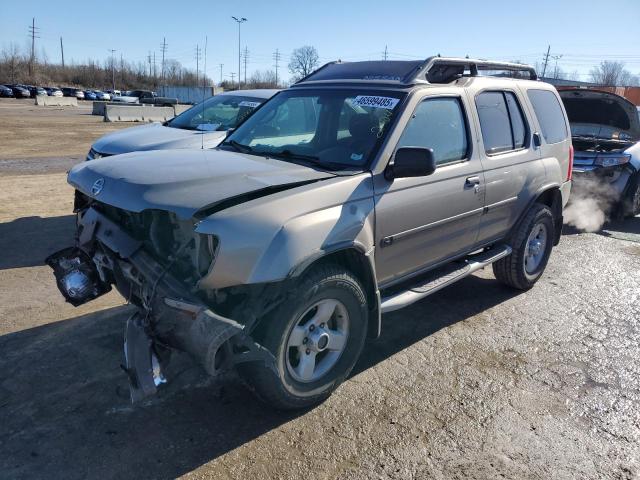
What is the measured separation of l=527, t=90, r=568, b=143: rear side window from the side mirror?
2.58 m

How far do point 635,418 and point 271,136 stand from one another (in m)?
3.36

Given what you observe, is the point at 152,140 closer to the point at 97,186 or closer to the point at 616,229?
the point at 97,186

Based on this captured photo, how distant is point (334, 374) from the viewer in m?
3.48

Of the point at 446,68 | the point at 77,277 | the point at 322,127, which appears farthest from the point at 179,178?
the point at 446,68

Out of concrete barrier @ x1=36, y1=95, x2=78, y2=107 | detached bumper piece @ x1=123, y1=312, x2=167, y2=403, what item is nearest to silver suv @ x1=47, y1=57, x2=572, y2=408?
detached bumper piece @ x1=123, y1=312, x2=167, y2=403

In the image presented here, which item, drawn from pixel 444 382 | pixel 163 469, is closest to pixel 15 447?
pixel 163 469

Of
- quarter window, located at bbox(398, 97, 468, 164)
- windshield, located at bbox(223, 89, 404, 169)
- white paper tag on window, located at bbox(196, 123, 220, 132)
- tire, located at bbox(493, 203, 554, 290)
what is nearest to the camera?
windshield, located at bbox(223, 89, 404, 169)

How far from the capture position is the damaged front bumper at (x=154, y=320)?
2703mm

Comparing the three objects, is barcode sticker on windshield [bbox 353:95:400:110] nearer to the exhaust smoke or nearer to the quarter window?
the quarter window

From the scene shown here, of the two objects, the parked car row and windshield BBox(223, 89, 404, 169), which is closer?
windshield BBox(223, 89, 404, 169)

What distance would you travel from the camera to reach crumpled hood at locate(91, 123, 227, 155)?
691cm

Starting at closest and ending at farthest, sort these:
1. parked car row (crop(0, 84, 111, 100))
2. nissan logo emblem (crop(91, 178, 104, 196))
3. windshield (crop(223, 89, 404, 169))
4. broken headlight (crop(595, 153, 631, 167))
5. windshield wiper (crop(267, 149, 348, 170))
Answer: nissan logo emblem (crop(91, 178, 104, 196)), windshield wiper (crop(267, 149, 348, 170)), windshield (crop(223, 89, 404, 169)), broken headlight (crop(595, 153, 631, 167)), parked car row (crop(0, 84, 111, 100))

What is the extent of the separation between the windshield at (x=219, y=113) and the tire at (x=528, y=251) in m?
4.73

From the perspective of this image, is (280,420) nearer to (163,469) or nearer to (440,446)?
(163,469)
